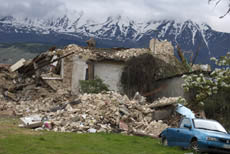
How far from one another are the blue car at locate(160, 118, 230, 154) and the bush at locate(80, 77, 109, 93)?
15.3 m

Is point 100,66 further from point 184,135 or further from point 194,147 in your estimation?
point 194,147

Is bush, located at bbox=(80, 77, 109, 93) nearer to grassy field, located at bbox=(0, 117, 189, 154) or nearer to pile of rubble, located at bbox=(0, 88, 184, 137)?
pile of rubble, located at bbox=(0, 88, 184, 137)

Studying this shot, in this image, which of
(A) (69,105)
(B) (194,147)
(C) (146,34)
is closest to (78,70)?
(A) (69,105)

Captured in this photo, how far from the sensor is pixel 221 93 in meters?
23.3

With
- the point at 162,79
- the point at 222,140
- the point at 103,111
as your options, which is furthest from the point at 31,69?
the point at 222,140

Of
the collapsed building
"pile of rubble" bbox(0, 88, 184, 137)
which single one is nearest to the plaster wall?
the collapsed building

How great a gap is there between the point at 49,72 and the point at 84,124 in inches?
660

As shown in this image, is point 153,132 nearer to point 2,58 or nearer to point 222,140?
point 222,140

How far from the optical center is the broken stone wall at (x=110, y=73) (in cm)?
3316

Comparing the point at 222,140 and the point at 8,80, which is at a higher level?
the point at 8,80

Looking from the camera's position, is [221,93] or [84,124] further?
[221,93]

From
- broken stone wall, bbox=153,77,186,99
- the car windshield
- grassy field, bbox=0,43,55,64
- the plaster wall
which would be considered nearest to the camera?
the car windshield

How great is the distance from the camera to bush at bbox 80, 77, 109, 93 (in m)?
30.2

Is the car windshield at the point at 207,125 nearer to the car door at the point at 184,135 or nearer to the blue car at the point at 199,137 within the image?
the blue car at the point at 199,137
